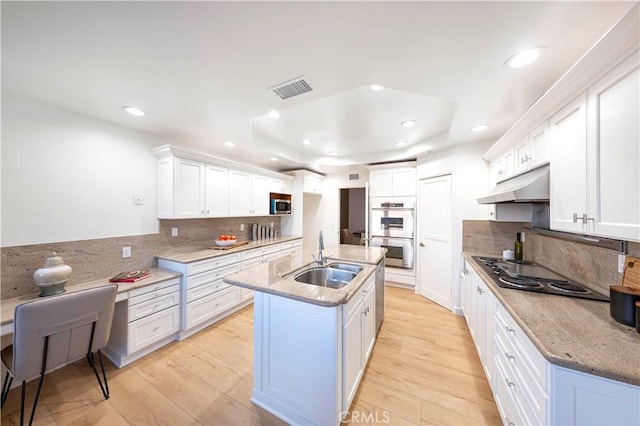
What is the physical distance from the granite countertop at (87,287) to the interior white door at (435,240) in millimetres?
3703

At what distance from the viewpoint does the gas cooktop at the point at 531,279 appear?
5.01 ft

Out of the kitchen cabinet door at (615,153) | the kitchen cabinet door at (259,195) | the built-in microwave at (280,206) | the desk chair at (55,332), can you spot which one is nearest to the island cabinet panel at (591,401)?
the kitchen cabinet door at (615,153)

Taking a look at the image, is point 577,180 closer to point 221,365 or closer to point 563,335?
point 563,335

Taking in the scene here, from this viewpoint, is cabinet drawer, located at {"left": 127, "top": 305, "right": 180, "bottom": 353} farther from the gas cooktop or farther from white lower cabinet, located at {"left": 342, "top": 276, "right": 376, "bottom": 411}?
the gas cooktop

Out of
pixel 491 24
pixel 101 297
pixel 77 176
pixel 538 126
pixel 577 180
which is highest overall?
pixel 491 24

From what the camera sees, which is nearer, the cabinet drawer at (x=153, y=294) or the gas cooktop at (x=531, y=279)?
the gas cooktop at (x=531, y=279)

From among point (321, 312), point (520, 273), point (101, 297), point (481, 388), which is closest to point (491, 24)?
point (321, 312)

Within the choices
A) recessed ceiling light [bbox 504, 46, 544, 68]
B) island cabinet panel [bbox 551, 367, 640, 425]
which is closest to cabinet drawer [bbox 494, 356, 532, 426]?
island cabinet panel [bbox 551, 367, 640, 425]

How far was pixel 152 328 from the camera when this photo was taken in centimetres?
228

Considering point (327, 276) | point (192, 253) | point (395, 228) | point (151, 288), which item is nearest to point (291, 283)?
point (327, 276)

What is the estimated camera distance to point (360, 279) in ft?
5.84

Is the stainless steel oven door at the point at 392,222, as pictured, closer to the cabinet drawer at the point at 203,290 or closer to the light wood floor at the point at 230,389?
the light wood floor at the point at 230,389

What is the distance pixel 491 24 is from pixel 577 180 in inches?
40.3

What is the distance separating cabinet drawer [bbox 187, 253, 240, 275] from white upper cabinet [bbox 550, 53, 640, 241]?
11.1ft
